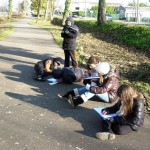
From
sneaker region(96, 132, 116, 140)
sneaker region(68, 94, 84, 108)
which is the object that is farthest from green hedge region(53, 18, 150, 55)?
sneaker region(96, 132, 116, 140)

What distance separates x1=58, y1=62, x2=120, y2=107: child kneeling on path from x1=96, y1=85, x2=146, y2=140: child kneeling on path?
1.15 meters

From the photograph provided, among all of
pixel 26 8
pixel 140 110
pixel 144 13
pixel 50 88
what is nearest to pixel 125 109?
pixel 140 110

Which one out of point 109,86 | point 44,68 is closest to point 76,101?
point 109,86

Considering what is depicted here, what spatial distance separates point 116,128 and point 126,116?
0.85ft

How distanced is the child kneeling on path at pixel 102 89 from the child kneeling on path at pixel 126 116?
45.4 inches

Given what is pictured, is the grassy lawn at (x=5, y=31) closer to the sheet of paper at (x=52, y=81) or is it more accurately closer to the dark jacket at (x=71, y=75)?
the sheet of paper at (x=52, y=81)

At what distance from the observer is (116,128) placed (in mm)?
5449

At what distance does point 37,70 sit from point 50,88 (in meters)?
1.33

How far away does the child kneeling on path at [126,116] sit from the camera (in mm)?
5277

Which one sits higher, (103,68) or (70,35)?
(70,35)

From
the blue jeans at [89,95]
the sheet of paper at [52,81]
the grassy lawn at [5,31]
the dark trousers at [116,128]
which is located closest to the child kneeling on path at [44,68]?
the sheet of paper at [52,81]

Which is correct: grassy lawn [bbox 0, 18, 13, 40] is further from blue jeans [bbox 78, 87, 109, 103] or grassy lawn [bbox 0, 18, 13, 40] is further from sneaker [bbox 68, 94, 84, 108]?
sneaker [bbox 68, 94, 84, 108]

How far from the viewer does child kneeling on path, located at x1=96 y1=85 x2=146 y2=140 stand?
208 inches

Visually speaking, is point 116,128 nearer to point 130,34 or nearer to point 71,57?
point 71,57
